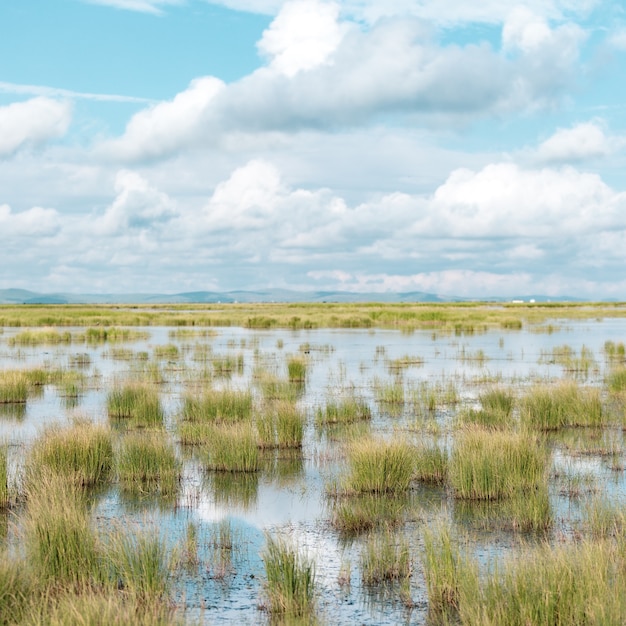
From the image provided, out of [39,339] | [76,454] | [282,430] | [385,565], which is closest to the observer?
[385,565]

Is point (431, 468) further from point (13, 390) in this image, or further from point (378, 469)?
point (13, 390)

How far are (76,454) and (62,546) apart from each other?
4568 mm

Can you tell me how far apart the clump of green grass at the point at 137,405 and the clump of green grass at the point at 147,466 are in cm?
410

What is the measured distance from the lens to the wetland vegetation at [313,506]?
22.5 feet

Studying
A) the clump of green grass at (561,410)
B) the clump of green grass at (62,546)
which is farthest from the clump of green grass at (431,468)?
the clump of green grass at (62,546)

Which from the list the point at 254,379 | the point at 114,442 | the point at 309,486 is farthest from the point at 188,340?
the point at 309,486

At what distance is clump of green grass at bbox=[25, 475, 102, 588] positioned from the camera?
7430 mm

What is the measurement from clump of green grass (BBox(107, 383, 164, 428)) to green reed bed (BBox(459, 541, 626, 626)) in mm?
10815

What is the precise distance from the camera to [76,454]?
39.6ft

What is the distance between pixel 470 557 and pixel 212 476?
5.97 meters

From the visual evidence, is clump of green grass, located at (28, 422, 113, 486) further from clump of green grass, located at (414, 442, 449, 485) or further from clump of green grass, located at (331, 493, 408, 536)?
A: clump of green grass, located at (414, 442, 449, 485)

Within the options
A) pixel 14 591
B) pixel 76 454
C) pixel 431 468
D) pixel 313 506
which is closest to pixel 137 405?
pixel 76 454

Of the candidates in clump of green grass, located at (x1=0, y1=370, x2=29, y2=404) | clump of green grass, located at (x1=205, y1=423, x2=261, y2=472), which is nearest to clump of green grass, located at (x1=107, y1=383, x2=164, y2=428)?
clump of green grass, located at (x1=0, y1=370, x2=29, y2=404)

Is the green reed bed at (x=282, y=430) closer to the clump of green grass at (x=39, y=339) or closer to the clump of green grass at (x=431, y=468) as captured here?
the clump of green grass at (x=431, y=468)
